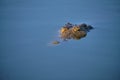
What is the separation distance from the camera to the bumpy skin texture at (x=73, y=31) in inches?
96.9

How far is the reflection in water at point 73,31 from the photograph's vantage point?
246cm

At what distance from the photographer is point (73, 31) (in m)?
2.49

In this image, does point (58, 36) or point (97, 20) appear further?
point (97, 20)

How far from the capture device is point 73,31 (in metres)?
2.49

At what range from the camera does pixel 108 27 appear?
2582 mm

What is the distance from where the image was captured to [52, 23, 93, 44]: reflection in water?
2.46m

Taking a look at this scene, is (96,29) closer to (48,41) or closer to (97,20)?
(97,20)

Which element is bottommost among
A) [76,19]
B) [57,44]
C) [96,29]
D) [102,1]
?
[57,44]

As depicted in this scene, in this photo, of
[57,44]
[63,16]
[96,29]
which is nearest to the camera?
[57,44]

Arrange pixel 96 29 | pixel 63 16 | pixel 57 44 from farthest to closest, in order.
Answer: pixel 63 16
pixel 96 29
pixel 57 44

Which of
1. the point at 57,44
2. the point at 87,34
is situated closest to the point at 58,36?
the point at 57,44

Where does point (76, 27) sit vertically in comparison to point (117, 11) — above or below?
below

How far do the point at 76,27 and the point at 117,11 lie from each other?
549 millimetres

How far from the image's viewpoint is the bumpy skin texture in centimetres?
246
